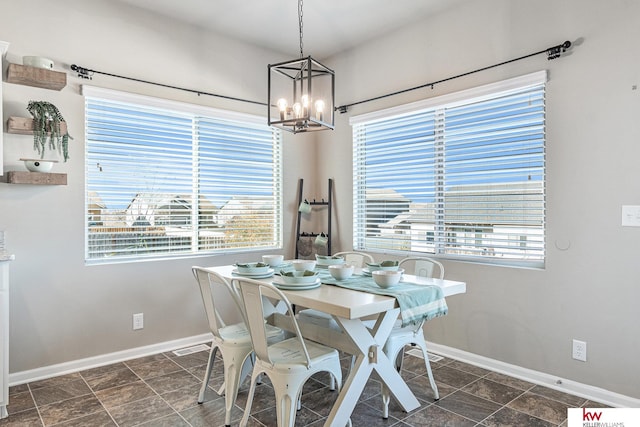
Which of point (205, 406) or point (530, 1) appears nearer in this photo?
point (205, 406)

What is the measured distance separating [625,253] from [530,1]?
1836 millimetres

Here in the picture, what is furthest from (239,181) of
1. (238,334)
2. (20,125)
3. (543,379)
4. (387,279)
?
(543,379)

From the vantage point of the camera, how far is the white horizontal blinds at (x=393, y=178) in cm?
363

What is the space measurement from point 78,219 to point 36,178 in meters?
0.43

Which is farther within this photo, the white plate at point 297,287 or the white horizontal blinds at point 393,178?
the white horizontal blinds at point 393,178

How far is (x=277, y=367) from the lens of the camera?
2.05 meters

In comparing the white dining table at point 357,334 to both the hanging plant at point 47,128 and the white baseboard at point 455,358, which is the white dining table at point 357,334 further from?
the hanging plant at point 47,128

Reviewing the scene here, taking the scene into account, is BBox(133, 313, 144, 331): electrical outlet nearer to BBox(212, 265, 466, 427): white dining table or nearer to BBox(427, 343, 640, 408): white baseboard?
BBox(212, 265, 466, 427): white dining table

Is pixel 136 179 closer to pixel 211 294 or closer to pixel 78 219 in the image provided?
pixel 78 219

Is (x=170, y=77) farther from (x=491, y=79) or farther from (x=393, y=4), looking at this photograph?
(x=491, y=79)

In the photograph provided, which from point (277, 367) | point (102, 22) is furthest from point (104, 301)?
point (102, 22)

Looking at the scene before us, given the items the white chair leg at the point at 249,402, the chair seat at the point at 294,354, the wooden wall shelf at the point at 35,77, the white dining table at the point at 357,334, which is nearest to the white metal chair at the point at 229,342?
the white chair leg at the point at 249,402

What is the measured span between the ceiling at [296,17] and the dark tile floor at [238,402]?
115 inches

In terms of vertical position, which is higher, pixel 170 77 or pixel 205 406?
pixel 170 77
